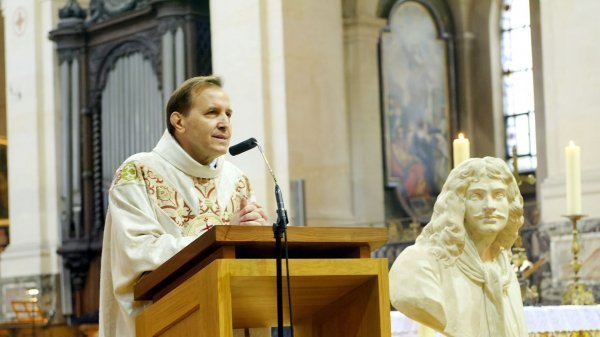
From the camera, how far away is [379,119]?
43.5ft

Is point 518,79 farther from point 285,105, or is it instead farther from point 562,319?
point 562,319

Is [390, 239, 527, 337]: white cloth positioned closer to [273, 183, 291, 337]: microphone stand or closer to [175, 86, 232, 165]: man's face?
[175, 86, 232, 165]: man's face

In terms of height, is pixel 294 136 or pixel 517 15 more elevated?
pixel 517 15

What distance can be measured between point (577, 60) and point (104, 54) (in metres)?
6.28

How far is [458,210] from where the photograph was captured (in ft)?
15.9

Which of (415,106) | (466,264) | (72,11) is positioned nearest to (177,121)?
(466,264)

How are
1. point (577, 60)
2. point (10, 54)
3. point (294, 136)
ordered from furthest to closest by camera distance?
point (10, 54), point (294, 136), point (577, 60)

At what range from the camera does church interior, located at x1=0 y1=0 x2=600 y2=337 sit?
1139cm

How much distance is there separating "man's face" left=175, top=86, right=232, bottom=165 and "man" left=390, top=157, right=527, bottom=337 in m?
0.96

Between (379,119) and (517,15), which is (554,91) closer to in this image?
(379,119)

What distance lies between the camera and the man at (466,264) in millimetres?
4793

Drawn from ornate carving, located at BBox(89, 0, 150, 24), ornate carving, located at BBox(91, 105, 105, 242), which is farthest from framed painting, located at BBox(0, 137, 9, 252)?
ornate carving, located at BBox(89, 0, 150, 24)

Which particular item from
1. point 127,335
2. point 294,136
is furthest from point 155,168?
point 294,136

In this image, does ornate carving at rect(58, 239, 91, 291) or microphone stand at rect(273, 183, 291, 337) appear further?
ornate carving at rect(58, 239, 91, 291)
